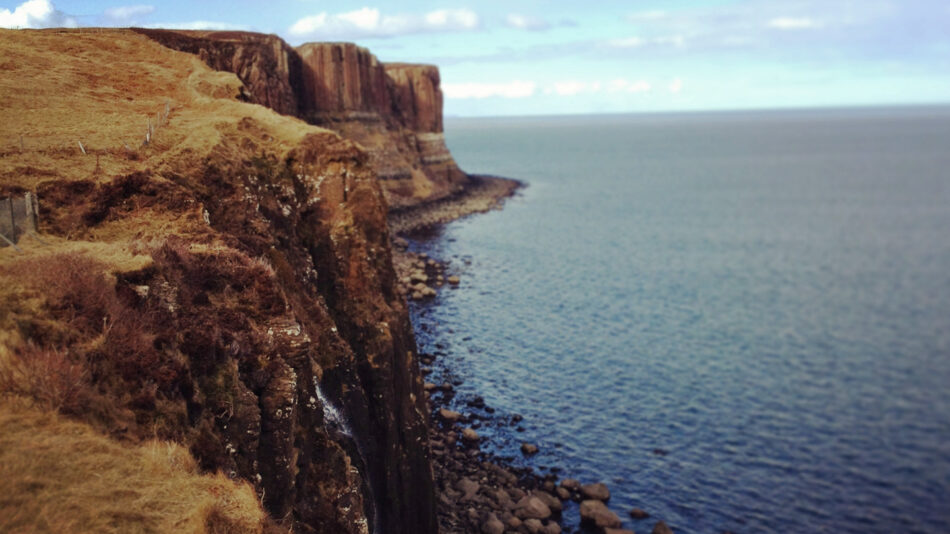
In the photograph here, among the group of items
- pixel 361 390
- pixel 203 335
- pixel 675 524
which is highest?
pixel 203 335

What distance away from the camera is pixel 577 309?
5512cm

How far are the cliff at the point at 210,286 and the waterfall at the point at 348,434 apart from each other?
8cm

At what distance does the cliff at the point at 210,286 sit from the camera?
10219 mm

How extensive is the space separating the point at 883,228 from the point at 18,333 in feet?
348

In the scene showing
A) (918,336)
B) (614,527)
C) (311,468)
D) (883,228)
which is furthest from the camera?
(883,228)

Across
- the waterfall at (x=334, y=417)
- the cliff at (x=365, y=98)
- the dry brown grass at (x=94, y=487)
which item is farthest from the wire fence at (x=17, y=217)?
the cliff at (x=365, y=98)

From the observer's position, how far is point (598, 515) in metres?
27.4

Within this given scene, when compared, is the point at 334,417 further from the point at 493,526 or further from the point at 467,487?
the point at 467,487

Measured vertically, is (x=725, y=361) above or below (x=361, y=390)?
below

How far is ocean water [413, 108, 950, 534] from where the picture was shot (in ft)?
101

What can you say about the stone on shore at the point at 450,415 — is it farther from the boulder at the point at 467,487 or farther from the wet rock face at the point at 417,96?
the wet rock face at the point at 417,96

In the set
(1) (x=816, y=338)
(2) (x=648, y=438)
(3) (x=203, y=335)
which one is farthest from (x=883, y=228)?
(3) (x=203, y=335)

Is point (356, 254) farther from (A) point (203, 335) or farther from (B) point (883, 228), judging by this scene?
(B) point (883, 228)

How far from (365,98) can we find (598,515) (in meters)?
85.8
